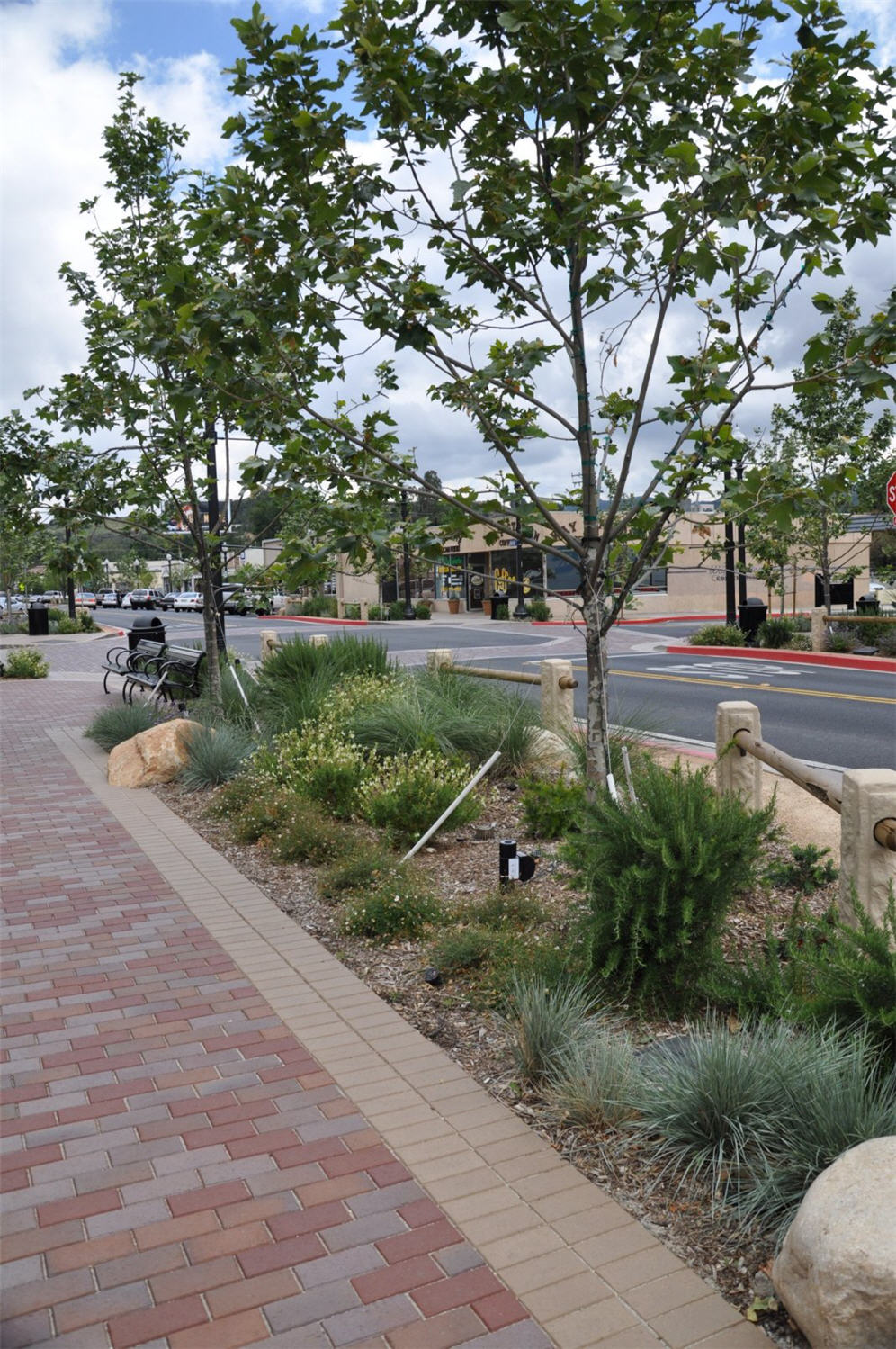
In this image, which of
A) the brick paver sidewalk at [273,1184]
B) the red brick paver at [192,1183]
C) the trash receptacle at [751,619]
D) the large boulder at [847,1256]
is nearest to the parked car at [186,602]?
the trash receptacle at [751,619]

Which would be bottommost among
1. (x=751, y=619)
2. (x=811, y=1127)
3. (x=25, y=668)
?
(x=811, y=1127)

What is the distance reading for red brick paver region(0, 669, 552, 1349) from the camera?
2854mm

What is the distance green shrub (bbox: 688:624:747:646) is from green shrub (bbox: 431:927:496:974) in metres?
21.5

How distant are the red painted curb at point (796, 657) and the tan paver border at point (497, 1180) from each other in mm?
17548

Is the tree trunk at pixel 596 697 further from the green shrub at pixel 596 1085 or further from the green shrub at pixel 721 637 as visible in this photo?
the green shrub at pixel 721 637

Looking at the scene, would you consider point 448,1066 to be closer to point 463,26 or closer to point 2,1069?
point 2,1069

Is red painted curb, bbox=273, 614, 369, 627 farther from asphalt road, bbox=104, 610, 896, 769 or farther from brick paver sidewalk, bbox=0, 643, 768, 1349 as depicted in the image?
brick paver sidewalk, bbox=0, 643, 768, 1349

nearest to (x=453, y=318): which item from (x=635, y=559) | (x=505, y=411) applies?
(x=505, y=411)

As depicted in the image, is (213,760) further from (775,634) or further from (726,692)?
(775,634)

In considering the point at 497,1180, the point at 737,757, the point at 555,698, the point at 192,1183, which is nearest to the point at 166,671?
the point at 555,698

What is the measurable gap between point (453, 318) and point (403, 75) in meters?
1.24

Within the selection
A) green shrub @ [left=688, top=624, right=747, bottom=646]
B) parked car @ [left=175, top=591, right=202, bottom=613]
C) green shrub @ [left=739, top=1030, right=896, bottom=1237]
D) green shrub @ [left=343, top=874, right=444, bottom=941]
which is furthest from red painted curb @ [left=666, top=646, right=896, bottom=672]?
parked car @ [left=175, top=591, right=202, bottom=613]

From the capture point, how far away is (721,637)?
26.2m

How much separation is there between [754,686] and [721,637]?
9013 mm
